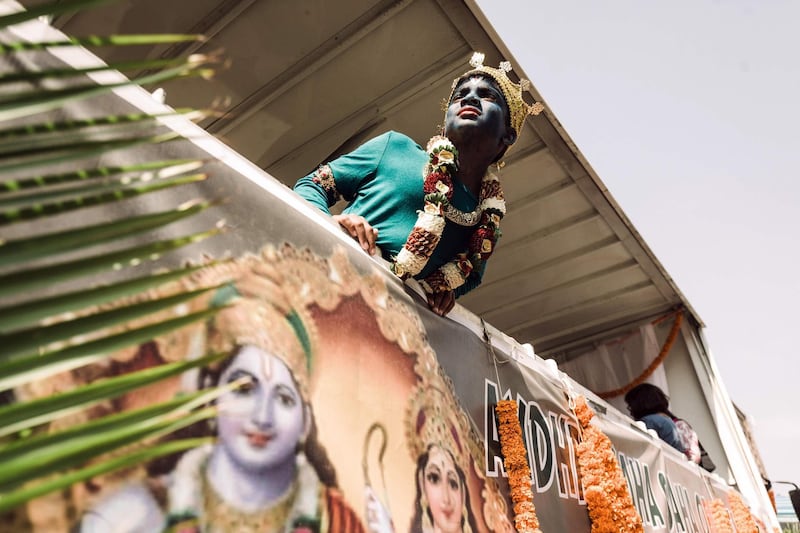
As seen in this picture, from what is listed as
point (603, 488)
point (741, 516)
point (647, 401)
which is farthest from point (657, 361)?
point (603, 488)

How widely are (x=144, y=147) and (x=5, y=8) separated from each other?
275 mm

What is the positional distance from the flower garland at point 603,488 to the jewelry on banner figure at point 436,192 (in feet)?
2.84

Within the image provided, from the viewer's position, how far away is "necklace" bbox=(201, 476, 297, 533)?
2.63 ft

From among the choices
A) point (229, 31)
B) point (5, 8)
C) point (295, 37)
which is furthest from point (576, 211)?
point (5, 8)

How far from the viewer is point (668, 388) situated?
17.8ft

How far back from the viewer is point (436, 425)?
1.45 m

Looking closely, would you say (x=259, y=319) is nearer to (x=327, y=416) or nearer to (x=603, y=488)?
(x=327, y=416)

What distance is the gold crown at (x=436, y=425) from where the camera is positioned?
1358mm

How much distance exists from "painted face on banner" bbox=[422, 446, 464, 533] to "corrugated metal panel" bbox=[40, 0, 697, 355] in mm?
1453

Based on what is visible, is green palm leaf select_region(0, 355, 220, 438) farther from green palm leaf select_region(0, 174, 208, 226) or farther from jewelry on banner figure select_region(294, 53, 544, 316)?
jewelry on banner figure select_region(294, 53, 544, 316)

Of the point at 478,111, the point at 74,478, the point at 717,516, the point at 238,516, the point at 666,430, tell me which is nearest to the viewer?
the point at 74,478

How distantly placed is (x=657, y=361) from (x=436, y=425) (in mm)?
4453

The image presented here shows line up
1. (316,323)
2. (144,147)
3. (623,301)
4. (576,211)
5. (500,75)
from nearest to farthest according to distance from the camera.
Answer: (144,147)
(316,323)
(500,75)
(576,211)
(623,301)

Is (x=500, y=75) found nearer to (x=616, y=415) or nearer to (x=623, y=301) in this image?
(x=616, y=415)
